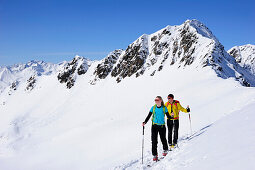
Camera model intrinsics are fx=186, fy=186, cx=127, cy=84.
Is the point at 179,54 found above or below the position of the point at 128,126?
above

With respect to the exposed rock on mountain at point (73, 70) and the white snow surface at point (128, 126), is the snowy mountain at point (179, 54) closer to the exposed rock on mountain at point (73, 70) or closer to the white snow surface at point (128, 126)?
the white snow surface at point (128, 126)

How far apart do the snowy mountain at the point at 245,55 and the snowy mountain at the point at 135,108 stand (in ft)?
291

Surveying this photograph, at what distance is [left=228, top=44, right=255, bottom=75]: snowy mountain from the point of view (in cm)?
12888

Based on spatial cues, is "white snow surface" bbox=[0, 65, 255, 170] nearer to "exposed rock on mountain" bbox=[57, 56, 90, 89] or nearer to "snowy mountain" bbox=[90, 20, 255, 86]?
"snowy mountain" bbox=[90, 20, 255, 86]

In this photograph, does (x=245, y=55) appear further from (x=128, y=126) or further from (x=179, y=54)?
(x=128, y=126)

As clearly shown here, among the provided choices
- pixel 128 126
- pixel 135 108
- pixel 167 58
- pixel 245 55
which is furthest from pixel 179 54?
pixel 245 55

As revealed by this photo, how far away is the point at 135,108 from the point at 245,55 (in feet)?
458

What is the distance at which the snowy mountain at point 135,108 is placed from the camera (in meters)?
7.33

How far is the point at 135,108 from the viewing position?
102ft

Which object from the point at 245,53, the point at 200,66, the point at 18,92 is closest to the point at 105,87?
the point at 200,66

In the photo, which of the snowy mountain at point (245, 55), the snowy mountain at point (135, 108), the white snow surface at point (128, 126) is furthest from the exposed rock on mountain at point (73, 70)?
the snowy mountain at point (245, 55)

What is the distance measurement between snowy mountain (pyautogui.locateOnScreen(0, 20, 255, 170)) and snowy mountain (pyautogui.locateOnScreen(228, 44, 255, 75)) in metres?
88.8

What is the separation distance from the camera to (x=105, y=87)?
62.3 metres

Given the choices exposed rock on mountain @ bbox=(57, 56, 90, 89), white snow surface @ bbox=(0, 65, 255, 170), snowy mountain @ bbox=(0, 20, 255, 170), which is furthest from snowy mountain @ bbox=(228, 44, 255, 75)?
white snow surface @ bbox=(0, 65, 255, 170)
